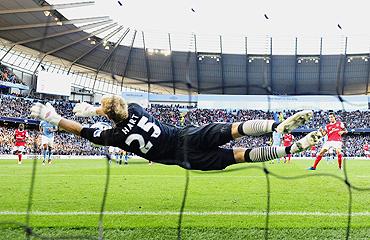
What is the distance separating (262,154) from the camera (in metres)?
3.86

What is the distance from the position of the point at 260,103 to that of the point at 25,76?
112ft

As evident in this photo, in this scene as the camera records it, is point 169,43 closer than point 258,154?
No

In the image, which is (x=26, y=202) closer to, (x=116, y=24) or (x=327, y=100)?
(x=327, y=100)

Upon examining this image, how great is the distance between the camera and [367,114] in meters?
12.3

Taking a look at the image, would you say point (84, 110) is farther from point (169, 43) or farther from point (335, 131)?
point (169, 43)

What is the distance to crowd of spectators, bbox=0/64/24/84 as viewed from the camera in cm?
3432

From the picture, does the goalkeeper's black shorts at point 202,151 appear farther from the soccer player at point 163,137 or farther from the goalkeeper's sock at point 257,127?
the goalkeeper's sock at point 257,127

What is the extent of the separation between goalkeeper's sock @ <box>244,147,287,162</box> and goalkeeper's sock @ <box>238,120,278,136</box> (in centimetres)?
33

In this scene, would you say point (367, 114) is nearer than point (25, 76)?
Yes

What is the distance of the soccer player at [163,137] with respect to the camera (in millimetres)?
Result: 3699

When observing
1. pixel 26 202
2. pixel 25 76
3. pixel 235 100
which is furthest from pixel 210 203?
pixel 25 76

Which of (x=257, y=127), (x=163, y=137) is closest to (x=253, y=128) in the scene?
(x=257, y=127)

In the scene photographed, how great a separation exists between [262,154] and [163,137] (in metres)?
1.04

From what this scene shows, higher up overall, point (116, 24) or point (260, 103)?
point (116, 24)
